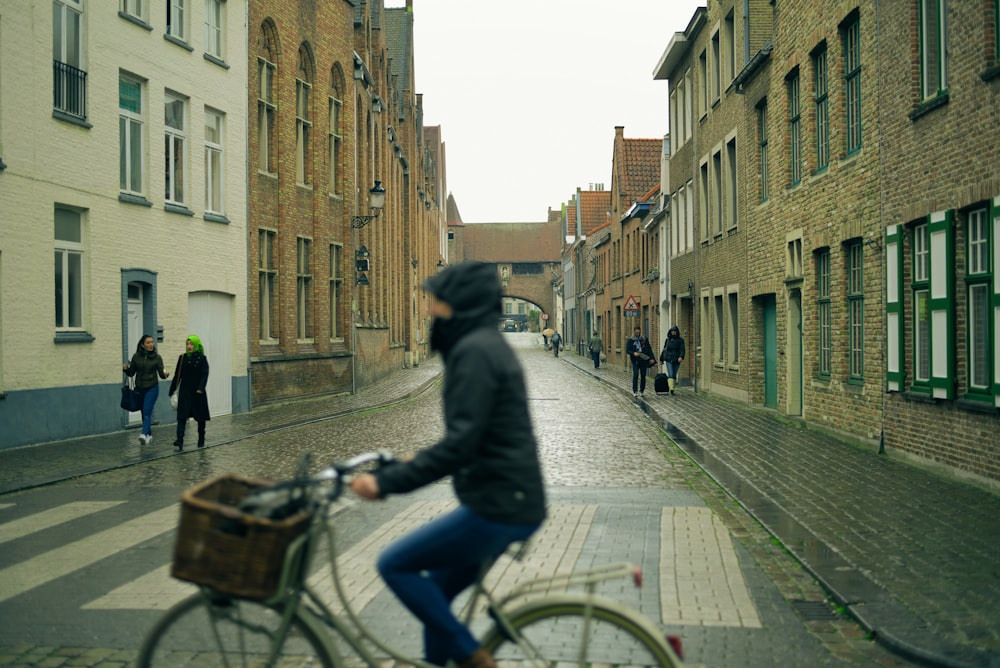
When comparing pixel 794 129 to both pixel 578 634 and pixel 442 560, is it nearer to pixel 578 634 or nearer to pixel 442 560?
pixel 578 634

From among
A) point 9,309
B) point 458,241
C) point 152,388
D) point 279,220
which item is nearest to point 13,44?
point 9,309

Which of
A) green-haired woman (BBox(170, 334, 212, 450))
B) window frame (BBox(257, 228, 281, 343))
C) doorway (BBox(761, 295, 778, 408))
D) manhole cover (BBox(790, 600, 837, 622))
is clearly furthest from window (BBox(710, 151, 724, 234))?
manhole cover (BBox(790, 600, 837, 622))

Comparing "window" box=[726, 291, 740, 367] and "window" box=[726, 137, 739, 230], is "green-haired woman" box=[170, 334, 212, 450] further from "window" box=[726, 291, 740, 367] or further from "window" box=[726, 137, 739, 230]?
"window" box=[726, 137, 739, 230]

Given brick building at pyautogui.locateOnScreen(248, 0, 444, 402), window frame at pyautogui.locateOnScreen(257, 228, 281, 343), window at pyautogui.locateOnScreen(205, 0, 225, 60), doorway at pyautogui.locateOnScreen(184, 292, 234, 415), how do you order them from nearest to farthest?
doorway at pyautogui.locateOnScreen(184, 292, 234, 415)
window at pyautogui.locateOnScreen(205, 0, 225, 60)
window frame at pyautogui.locateOnScreen(257, 228, 281, 343)
brick building at pyautogui.locateOnScreen(248, 0, 444, 402)

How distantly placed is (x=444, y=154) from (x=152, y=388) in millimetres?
72117

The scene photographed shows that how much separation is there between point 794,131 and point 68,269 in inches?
492

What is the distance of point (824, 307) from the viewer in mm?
16641

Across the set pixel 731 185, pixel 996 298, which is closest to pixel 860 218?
pixel 996 298

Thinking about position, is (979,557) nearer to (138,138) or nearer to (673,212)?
(138,138)

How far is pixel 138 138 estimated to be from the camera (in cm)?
1898

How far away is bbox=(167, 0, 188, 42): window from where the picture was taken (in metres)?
19.9

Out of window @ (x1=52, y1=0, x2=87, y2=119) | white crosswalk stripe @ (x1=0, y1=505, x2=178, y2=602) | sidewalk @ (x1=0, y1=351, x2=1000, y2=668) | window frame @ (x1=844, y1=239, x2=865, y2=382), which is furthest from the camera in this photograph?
window @ (x1=52, y1=0, x2=87, y2=119)

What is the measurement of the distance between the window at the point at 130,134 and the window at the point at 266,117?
5.09 m

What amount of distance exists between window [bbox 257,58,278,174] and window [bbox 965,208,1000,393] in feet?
55.8
